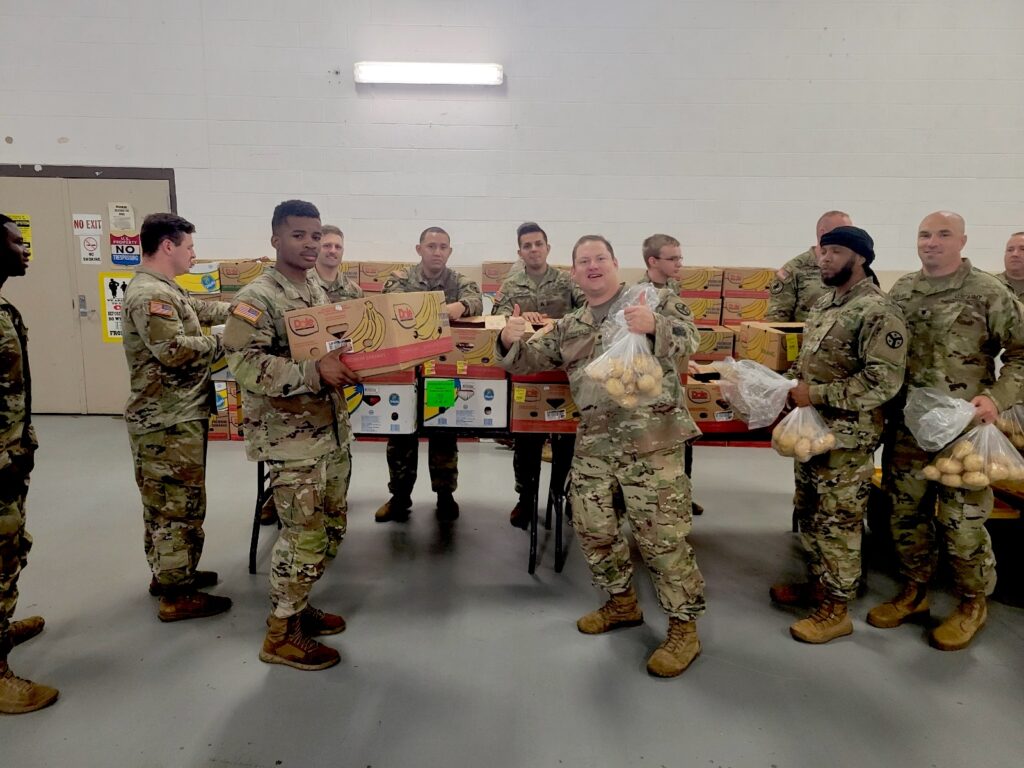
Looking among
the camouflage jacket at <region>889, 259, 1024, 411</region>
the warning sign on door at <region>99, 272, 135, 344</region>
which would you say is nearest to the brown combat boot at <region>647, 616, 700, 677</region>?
the camouflage jacket at <region>889, 259, 1024, 411</region>

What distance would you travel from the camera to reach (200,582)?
272 centimetres

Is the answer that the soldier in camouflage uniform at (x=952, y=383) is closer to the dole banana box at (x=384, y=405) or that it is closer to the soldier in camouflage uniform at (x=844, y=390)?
the soldier in camouflage uniform at (x=844, y=390)

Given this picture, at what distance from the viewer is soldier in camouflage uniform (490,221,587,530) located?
3475 mm

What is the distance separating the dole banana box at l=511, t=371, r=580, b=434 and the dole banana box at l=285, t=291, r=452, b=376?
0.69 metres

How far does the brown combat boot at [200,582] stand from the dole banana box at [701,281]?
3.82 metres

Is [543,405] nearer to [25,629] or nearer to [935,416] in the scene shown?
[935,416]

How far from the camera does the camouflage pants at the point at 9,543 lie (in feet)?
6.33

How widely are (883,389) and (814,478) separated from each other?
46cm

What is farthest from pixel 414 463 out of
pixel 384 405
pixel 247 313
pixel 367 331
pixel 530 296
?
pixel 247 313

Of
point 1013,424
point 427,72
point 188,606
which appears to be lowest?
point 188,606

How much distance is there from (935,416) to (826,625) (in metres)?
0.93

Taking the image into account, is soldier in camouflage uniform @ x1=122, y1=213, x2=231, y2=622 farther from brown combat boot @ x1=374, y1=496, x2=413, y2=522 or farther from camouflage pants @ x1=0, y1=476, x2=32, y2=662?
brown combat boot @ x1=374, y1=496, x2=413, y2=522

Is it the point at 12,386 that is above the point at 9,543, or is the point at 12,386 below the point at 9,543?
above

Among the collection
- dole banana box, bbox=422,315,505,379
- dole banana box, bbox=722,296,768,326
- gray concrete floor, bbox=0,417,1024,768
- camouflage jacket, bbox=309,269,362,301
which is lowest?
gray concrete floor, bbox=0,417,1024,768
